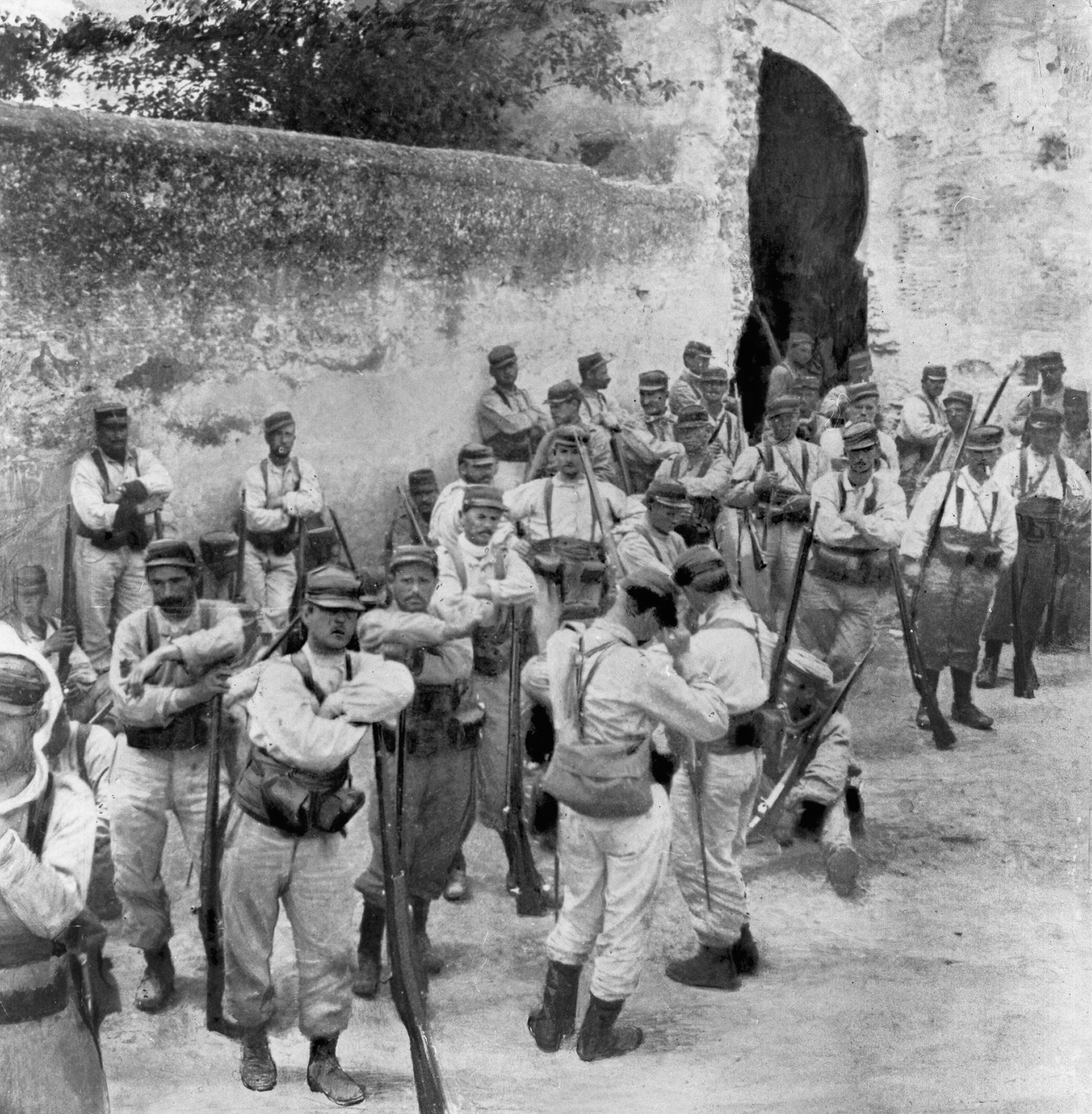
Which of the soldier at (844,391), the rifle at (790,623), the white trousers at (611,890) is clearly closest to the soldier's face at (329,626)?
the white trousers at (611,890)

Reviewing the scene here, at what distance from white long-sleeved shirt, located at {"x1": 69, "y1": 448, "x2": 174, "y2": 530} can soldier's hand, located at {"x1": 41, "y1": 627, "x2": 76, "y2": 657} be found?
1.87ft

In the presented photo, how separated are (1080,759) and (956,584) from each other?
1547 millimetres

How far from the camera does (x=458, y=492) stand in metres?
7.77

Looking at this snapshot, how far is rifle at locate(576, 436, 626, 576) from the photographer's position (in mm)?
7668

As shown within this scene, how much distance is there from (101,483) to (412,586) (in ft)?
5.61

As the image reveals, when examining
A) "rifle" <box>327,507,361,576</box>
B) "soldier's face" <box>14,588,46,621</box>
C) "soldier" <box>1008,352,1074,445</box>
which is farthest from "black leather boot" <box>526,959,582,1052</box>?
"soldier" <box>1008,352,1074,445</box>

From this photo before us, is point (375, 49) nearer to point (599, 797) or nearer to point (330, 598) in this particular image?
point (330, 598)

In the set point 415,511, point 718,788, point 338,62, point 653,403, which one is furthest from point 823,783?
point 338,62

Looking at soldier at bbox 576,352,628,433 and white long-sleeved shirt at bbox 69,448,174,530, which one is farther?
soldier at bbox 576,352,628,433

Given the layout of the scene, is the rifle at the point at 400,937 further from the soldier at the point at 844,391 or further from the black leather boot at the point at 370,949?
the soldier at the point at 844,391

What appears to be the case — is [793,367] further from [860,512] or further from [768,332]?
[860,512]

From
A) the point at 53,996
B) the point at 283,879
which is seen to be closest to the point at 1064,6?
the point at 283,879

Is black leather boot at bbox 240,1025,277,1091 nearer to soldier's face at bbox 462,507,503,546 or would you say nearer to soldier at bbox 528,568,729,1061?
soldier at bbox 528,568,729,1061

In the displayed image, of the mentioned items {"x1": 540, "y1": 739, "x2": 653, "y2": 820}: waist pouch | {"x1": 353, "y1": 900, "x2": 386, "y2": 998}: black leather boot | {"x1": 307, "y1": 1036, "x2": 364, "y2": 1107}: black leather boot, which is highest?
{"x1": 540, "y1": 739, "x2": 653, "y2": 820}: waist pouch
